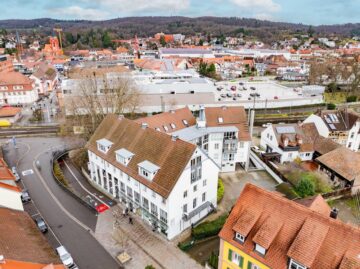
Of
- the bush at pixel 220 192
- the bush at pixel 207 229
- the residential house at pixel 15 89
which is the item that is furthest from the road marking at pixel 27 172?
the residential house at pixel 15 89

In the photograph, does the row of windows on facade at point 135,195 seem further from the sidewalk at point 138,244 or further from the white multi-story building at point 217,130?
the white multi-story building at point 217,130

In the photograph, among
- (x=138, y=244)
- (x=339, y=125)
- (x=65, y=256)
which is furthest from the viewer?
(x=339, y=125)

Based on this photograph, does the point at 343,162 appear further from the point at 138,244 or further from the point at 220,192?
A: the point at 138,244

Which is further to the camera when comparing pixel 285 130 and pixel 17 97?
pixel 17 97

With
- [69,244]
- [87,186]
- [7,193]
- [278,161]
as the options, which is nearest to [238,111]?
[278,161]

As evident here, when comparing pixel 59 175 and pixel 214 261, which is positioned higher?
pixel 59 175

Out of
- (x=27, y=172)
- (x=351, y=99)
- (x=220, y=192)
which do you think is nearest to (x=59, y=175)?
(x=27, y=172)

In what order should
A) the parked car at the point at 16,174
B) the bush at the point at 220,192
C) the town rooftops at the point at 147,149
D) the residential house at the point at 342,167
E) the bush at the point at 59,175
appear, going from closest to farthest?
the town rooftops at the point at 147,149, the bush at the point at 220,192, the residential house at the point at 342,167, the parked car at the point at 16,174, the bush at the point at 59,175
